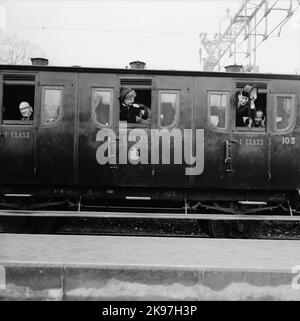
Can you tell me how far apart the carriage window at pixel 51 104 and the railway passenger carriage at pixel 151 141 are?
19 millimetres

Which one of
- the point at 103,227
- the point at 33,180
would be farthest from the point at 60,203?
the point at 103,227

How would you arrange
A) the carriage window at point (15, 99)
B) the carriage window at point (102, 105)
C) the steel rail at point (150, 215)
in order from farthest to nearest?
the carriage window at point (15, 99), the carriage window at point (102, 105), the steel rail at point (150, 215)

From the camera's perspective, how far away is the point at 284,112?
857 cm

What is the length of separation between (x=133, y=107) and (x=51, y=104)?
1.59 meters

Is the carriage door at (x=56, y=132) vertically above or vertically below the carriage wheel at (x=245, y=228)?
above

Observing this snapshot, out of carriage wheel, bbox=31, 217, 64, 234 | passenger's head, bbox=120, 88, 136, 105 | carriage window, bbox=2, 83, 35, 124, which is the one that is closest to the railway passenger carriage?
passenger's head, bbox=120, 88, 136, 105

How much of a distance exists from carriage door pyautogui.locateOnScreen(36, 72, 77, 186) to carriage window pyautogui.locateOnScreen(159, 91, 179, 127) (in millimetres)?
A: 1687

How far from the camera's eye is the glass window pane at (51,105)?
8414 mm

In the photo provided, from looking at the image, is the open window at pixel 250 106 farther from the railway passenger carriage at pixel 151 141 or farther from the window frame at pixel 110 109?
the window frame at pixel 110 109

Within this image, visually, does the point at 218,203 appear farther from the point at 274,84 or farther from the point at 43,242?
the point at 43,242

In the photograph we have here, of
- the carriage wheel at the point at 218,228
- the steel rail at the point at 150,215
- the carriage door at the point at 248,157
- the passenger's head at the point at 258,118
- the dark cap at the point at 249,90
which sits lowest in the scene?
the carriage wheel at the point at 218,228

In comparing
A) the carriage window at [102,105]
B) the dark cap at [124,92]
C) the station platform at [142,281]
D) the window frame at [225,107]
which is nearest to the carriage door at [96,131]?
the carriage window at [102,105]

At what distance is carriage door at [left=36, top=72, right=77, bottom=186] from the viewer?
8.34 meters

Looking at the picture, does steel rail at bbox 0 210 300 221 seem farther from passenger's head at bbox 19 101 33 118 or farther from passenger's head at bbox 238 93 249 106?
passenger's head at bbox 238 93 249 106
